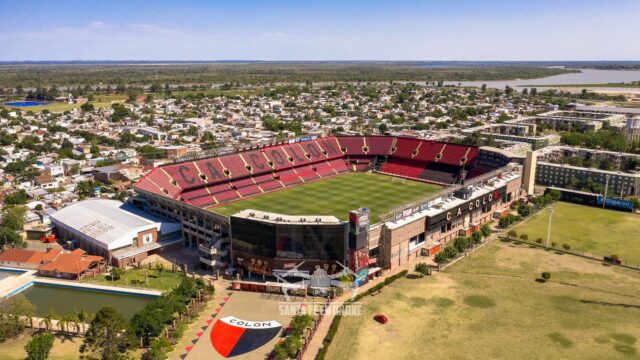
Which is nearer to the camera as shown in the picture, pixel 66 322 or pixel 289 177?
pixel 66 322

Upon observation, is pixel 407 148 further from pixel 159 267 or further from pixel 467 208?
pixel 159 267

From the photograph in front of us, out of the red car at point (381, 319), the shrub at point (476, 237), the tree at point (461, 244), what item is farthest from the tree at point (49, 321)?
the shrub at point (476, 237)

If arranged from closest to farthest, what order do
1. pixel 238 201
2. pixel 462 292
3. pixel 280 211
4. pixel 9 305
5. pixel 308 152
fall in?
pixel 9 305 < pixel 462 292 < pixel 280 211 < pixel 238 201 < pixel 308 152

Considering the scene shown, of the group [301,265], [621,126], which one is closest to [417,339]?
[301,265]

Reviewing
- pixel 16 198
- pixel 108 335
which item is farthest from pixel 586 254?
pixel 16 198

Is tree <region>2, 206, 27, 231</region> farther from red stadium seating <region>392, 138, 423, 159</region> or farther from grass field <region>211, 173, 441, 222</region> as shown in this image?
red stadium seating <region>392, 138, 423, 159</region>

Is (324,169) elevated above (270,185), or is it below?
above

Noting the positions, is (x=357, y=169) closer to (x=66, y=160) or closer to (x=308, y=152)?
(x=308, y=152)
